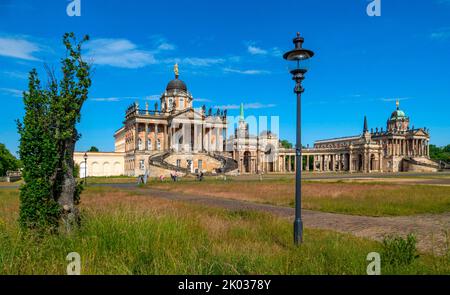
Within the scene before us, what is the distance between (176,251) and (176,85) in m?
77.2

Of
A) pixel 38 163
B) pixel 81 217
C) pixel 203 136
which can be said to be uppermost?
pixel 203 136

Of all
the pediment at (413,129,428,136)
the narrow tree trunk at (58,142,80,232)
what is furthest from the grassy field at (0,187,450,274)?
the pediment at (413,129,428,136)

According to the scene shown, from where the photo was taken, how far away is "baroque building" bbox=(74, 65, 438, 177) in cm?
6862

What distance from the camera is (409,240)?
6.62 meters

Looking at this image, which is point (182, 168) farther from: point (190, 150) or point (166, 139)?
point (166, 139)

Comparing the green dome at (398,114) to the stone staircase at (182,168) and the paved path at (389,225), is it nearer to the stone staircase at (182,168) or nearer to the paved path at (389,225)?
the stone staircase at (182,168)

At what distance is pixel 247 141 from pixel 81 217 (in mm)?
96637

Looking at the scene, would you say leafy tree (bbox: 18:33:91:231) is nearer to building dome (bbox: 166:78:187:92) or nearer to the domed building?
building dome (bbox: 166:78:187:92)

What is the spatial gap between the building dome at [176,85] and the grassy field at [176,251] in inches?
2910

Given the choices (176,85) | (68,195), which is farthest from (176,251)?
(176,85)

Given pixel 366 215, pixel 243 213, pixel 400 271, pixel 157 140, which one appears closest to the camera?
pixel 400 271

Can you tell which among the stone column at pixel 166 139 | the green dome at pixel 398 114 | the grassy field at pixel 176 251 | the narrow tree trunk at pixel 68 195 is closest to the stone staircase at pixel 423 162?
the green dome at pixel 398 114

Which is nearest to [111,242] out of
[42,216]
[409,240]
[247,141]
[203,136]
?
[42,216]
